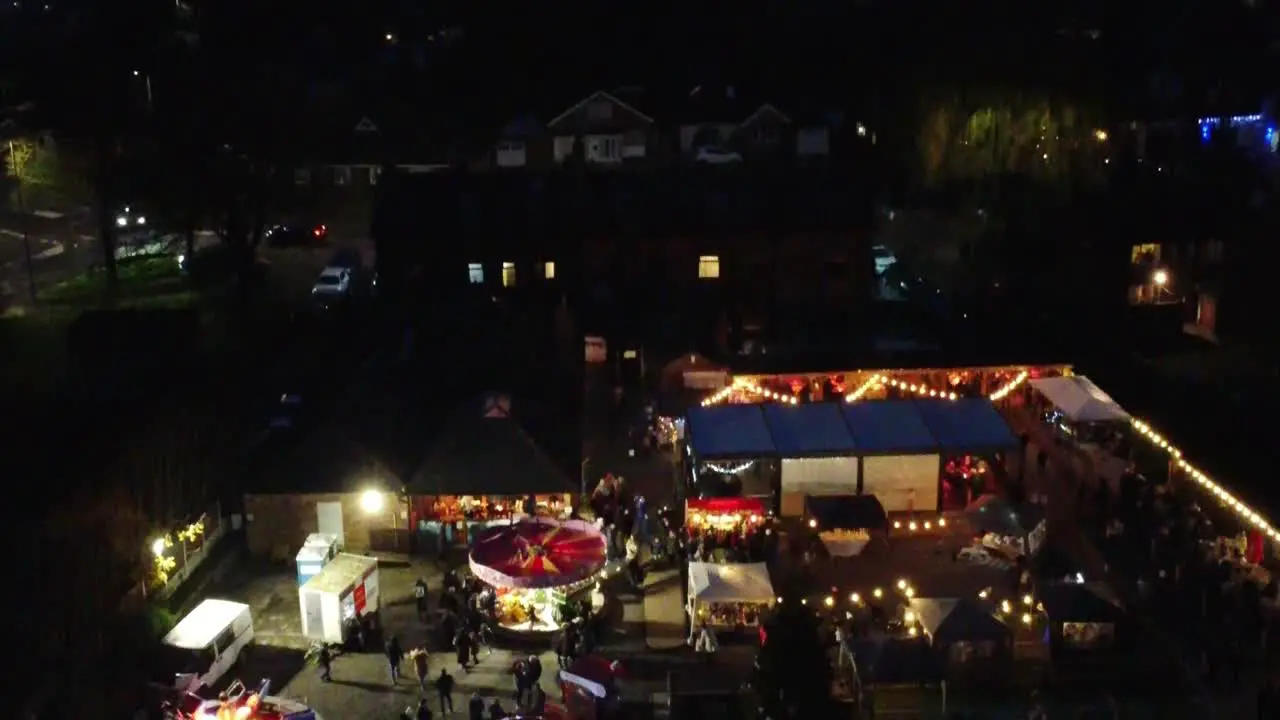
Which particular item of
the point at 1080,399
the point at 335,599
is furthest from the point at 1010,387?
the point at 335,599

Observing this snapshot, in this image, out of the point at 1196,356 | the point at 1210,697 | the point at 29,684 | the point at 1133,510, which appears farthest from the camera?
the point at 1196,356

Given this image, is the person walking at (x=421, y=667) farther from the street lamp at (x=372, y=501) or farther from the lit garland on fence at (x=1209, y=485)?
the lit garland on fence at (x=1209, y=485)

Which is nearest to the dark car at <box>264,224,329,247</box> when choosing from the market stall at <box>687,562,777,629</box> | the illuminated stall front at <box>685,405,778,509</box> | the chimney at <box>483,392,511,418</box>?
the chimney at <box>483,392,511,418</box>

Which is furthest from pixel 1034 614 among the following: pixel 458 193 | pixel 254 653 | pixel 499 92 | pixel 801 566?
pixel 499 92

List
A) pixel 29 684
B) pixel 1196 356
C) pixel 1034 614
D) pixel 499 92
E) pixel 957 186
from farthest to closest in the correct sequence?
pixel 499 92 → pixel 957 186 → pixel 1196 356 → pixel 1034 614 → pixel 29 684

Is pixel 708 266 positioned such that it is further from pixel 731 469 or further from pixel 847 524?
pixel 847 524

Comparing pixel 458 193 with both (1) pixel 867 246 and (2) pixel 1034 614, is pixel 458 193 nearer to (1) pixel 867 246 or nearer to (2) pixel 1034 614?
(1) pixel 867 246
